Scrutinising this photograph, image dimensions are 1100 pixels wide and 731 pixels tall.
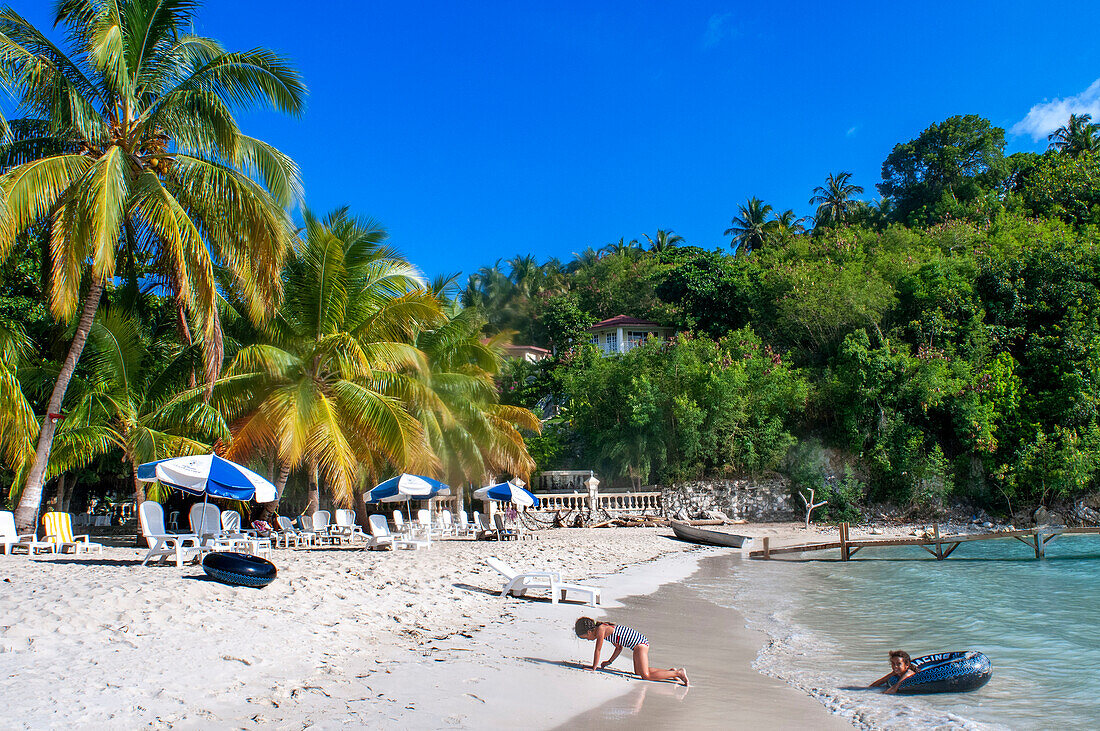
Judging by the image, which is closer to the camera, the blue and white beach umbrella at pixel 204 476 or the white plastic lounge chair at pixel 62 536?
the blue and white beach umbrella at pixel 204 476

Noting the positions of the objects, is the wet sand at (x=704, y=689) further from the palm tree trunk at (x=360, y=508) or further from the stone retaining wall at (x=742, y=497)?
the stone retaining wall at (x=742, y=497)

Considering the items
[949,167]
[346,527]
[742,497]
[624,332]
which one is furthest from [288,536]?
[949,167]

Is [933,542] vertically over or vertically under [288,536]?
under

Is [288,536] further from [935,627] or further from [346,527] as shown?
[935,627]

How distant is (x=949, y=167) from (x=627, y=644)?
45.0 meters

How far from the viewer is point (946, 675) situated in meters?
6.74

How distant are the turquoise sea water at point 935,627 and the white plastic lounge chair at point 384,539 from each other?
671 cm

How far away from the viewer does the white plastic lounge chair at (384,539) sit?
15.3 m

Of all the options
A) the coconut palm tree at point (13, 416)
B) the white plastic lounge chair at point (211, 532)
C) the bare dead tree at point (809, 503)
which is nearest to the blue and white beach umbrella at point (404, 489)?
the white plastic lounge chair at point (211, 532)

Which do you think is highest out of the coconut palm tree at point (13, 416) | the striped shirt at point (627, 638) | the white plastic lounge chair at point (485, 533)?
the coconut palm tree at point (13, 416)

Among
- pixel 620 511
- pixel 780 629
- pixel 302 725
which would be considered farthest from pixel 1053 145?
pixel 302 725

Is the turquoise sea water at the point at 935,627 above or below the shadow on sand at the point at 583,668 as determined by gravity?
below

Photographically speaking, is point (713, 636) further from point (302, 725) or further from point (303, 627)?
point (302, 725)

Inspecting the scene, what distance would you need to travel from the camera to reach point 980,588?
14609 mm
